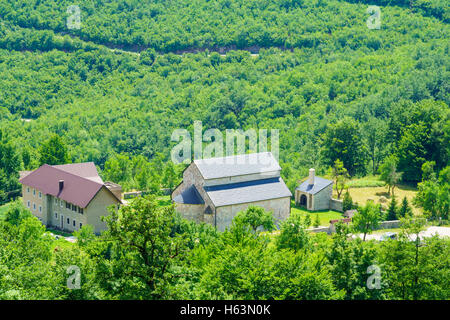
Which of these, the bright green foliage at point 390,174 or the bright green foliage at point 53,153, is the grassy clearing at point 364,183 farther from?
the bright green foliage at point 53,153

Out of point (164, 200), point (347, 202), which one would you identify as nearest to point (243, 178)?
point (347, 202)

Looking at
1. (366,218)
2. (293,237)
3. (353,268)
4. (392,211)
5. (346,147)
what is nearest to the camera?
(353,268)

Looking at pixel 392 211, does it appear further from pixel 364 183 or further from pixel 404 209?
pixel 364 183

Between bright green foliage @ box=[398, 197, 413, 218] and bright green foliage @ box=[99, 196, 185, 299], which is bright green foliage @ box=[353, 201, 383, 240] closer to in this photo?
bright green foliage @ box=[398, 197, 413, 218]

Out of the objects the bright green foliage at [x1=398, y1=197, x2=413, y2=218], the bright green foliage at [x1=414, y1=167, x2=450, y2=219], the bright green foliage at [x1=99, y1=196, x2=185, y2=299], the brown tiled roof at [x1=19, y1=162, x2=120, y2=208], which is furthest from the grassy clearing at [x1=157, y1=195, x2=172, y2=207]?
the bright green foliage at [x1=99, y1=196, x2=185, y2=299]

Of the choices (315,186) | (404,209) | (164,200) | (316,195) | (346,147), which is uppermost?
(346,147)

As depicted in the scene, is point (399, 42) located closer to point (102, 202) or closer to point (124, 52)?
point (124, 52)
